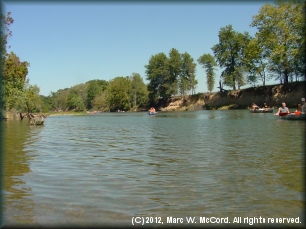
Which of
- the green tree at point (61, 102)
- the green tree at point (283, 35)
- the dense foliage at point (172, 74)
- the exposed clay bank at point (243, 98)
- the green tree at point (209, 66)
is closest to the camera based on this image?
the green tree at point (283, 35)

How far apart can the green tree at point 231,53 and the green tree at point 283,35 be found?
17.0 meters

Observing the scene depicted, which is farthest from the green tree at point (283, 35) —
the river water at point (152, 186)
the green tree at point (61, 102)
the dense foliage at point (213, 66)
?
the green tree at point (61, 102)

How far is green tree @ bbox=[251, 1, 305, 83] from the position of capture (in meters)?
57.8

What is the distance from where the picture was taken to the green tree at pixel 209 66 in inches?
3959

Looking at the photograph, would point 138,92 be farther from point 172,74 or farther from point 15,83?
point 15,83

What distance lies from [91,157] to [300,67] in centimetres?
5725

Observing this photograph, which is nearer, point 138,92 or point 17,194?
point 17,194

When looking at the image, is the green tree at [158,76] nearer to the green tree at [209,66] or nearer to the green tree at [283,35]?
the green tree at [209,66]

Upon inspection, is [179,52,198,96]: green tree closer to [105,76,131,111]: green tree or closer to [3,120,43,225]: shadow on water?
→ [105,76,131,111]: green tree

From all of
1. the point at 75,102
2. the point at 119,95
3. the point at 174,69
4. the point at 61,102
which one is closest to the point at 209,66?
the point at 174,69

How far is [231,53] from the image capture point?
85.9 m

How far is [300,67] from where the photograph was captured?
6062cm

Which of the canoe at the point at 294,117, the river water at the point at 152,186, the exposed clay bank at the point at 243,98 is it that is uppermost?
the exposed clay bank at the point at 243,98

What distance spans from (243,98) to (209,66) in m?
26.7
